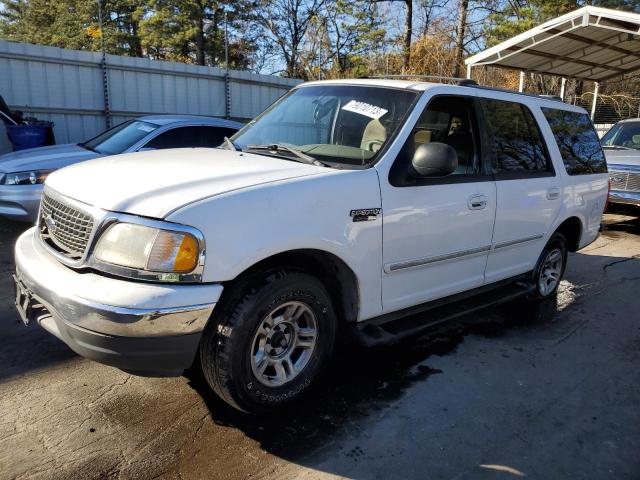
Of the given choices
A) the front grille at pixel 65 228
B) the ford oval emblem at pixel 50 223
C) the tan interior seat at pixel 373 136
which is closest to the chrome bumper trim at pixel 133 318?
the front grille at pixel 65 228

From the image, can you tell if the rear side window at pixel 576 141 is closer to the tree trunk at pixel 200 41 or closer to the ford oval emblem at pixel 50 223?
the ford oval emblem at pixel 50 223

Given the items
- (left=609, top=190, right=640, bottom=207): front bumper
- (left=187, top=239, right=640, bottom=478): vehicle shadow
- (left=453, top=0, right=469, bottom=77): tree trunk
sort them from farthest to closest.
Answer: (left=453, top=0, right=469, bottom=77): tree trunk < (left=609, top=190, right=640, bottom=207): front bumper < (left=187, top=239, right=640, bottom=478): vehicle shadow

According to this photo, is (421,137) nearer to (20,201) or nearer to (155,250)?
(155,250)

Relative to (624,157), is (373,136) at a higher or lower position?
higher

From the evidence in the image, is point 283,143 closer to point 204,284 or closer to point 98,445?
point 204,284

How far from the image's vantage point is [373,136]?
11.7 ft

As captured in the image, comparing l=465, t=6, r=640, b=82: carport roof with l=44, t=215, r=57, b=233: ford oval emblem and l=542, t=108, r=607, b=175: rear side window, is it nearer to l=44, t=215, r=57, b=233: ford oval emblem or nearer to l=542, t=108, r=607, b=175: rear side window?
l=542, t=108, r=607, b=175: rear side window

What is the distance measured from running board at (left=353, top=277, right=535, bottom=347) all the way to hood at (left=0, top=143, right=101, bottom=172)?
487 centimetres

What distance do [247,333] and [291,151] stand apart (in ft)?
4.27

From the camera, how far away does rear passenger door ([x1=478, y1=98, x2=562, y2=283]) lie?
13.8 ft

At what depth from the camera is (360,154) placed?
11.3ft

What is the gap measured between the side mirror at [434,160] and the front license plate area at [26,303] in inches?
93.3

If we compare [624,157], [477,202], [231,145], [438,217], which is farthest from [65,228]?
[624,157]

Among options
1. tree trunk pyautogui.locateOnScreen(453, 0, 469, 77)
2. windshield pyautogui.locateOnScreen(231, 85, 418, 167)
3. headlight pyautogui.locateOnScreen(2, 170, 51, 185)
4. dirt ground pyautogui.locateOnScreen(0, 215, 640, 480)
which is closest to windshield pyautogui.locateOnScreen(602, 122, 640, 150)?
dirt ground pyautogui.locateOnScreen(0, 215, 640, 480)
